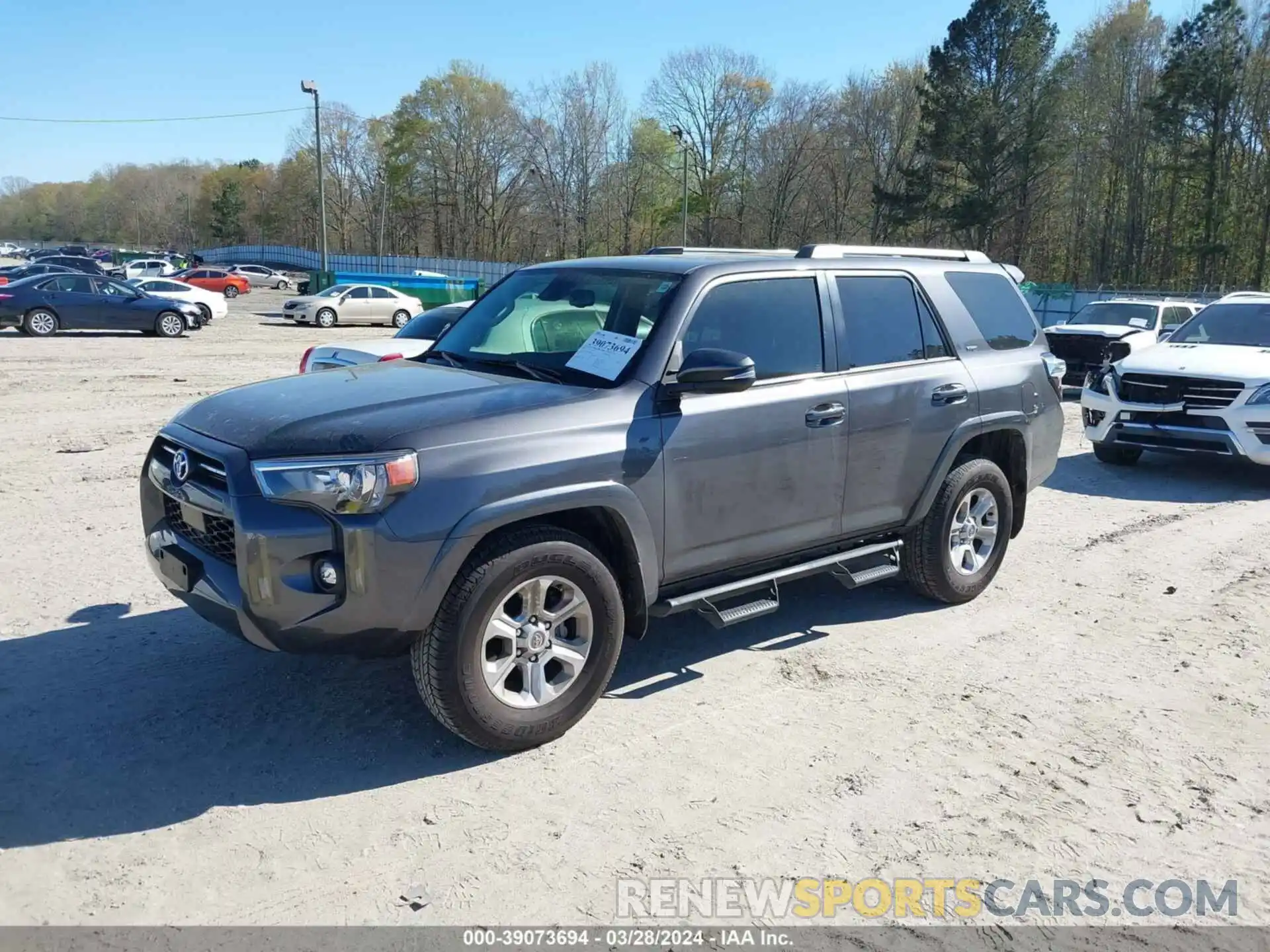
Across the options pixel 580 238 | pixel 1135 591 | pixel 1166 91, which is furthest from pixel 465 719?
pixel 580 238

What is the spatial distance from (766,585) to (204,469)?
2555mm

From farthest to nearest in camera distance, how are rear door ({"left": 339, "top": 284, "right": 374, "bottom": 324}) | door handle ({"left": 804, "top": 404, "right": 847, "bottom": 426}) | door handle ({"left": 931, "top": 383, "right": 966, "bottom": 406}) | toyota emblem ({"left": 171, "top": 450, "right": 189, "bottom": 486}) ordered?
1. rear door ({"left": 339, "top": 284, "right": 374, "bottom": 324})
2. door handle ({"left": 931, "top": 383, "right": 966, "bottom": 406})
3. door handle ({"left": 804, "top": 404, "right": 847, "bottom": 426})
4. toyota emblem ({"left": 171, "top": 450, "right": 189, "bottom": 486})

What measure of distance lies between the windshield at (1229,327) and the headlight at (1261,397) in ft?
4.63

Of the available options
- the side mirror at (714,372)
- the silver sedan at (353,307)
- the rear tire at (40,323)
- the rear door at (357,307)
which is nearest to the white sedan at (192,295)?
the silver sedan at (353,307)

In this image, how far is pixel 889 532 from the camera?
18.2 feet

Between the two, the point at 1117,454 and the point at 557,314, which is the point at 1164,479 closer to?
the point at 1117,454

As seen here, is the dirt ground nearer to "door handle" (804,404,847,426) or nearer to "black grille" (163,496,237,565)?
"black grille" (163,496,237,565)

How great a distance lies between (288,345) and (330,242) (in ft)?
303

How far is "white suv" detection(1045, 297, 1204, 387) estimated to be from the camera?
1562cm

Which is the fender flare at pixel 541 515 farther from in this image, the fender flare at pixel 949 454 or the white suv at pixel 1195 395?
the white suv at pixel 1195 395

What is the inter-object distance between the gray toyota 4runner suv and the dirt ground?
15.8 inches

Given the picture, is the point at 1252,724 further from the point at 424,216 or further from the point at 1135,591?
the point at 424,216

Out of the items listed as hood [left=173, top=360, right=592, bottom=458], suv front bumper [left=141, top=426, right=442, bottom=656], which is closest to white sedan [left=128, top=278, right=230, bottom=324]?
hood [left=173, top=360, right=592, bottom=458]

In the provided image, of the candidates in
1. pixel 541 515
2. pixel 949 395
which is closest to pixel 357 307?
pixel 949 395
